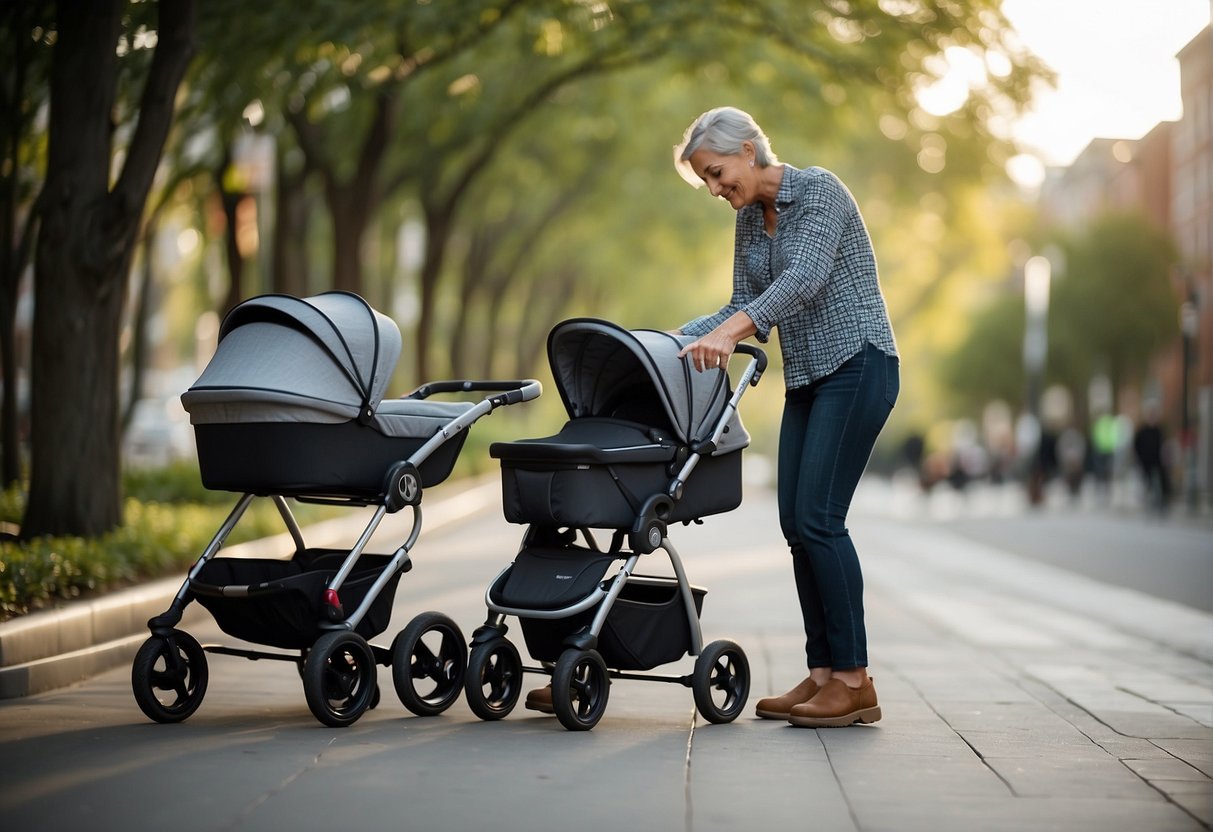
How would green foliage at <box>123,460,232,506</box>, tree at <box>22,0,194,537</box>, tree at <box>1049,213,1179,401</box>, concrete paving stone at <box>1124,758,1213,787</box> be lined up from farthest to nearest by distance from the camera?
tree at <box>1049,213,1179,401</box>, green foliage at <box>123,460,232,506</box>, tree at <box>22,0,194,537</box>, concrete paving stone at <box>1124,758,1213,787</box>

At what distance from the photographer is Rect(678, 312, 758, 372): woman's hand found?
579cm

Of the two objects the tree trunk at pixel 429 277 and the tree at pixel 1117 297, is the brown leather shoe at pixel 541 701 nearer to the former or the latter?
the tree trunk at pixel 429 277

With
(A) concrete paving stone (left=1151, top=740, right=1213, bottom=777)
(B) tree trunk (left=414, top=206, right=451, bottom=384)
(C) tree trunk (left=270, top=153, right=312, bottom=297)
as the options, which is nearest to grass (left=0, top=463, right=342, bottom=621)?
(C) tree trunk (left=270, top=153, right=312, bottom=297)

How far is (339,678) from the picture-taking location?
6.05 m

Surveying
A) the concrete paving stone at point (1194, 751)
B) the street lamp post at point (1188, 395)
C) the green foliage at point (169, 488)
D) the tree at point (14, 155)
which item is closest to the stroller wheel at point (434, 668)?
the concrete paving stone at point (1194, 751)

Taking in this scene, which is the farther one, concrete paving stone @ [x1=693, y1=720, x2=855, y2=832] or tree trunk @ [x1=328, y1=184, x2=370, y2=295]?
tree trunk @ [x1=328, y1=184, x2=370, y2=295]

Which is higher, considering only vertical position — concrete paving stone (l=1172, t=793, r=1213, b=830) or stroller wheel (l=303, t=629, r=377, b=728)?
stroller wheel (l=303, t=629, r=377, b=728)

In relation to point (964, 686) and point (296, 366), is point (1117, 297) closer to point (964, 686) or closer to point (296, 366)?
point (964, 686)

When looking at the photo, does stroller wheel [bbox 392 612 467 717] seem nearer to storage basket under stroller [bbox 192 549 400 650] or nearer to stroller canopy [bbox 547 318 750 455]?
storage basket under stroller [bbox 192 549 400 650]

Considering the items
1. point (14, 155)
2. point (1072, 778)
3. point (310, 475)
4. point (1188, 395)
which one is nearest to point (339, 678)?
point (310, 475)

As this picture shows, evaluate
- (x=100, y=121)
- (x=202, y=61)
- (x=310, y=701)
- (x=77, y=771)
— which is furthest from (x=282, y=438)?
(x=202, y=61)

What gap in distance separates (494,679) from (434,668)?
25cm

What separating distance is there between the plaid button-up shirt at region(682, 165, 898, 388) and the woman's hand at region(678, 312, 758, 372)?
0.10 metres

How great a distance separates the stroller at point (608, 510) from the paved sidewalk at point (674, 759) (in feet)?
0.67
